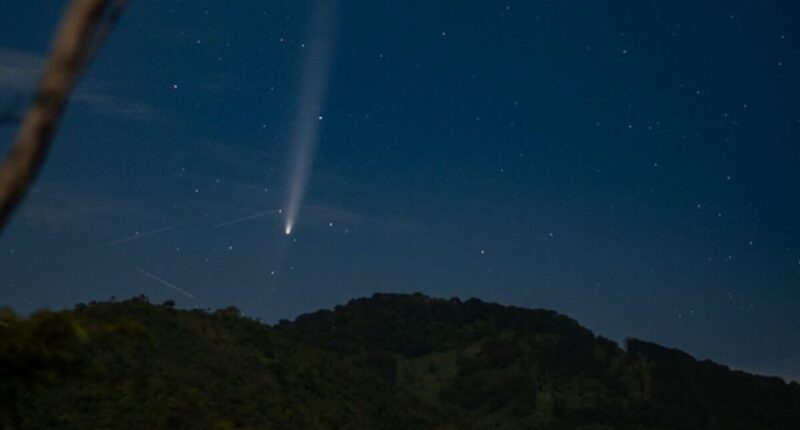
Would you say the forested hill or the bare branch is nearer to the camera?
the bare branch

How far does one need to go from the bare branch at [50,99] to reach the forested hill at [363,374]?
8.10ft

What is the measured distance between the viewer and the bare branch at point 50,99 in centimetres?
322

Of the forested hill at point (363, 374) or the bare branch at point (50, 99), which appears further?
the forested hill at point (363, 374)

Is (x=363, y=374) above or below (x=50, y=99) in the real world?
above

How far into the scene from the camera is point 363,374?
1705 inches

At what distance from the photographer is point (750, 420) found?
68.6 m

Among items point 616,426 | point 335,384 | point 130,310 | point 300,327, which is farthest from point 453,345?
point 130,310

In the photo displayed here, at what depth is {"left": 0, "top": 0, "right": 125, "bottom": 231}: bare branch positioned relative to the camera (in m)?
3.22

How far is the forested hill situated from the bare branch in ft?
8.10

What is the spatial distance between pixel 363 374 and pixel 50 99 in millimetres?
40721

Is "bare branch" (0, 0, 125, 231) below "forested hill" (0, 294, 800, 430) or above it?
below

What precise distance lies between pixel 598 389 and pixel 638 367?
432 inches

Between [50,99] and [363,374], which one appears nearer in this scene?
[50,99]

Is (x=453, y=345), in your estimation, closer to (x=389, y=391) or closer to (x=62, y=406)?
(x=389, y=391)
